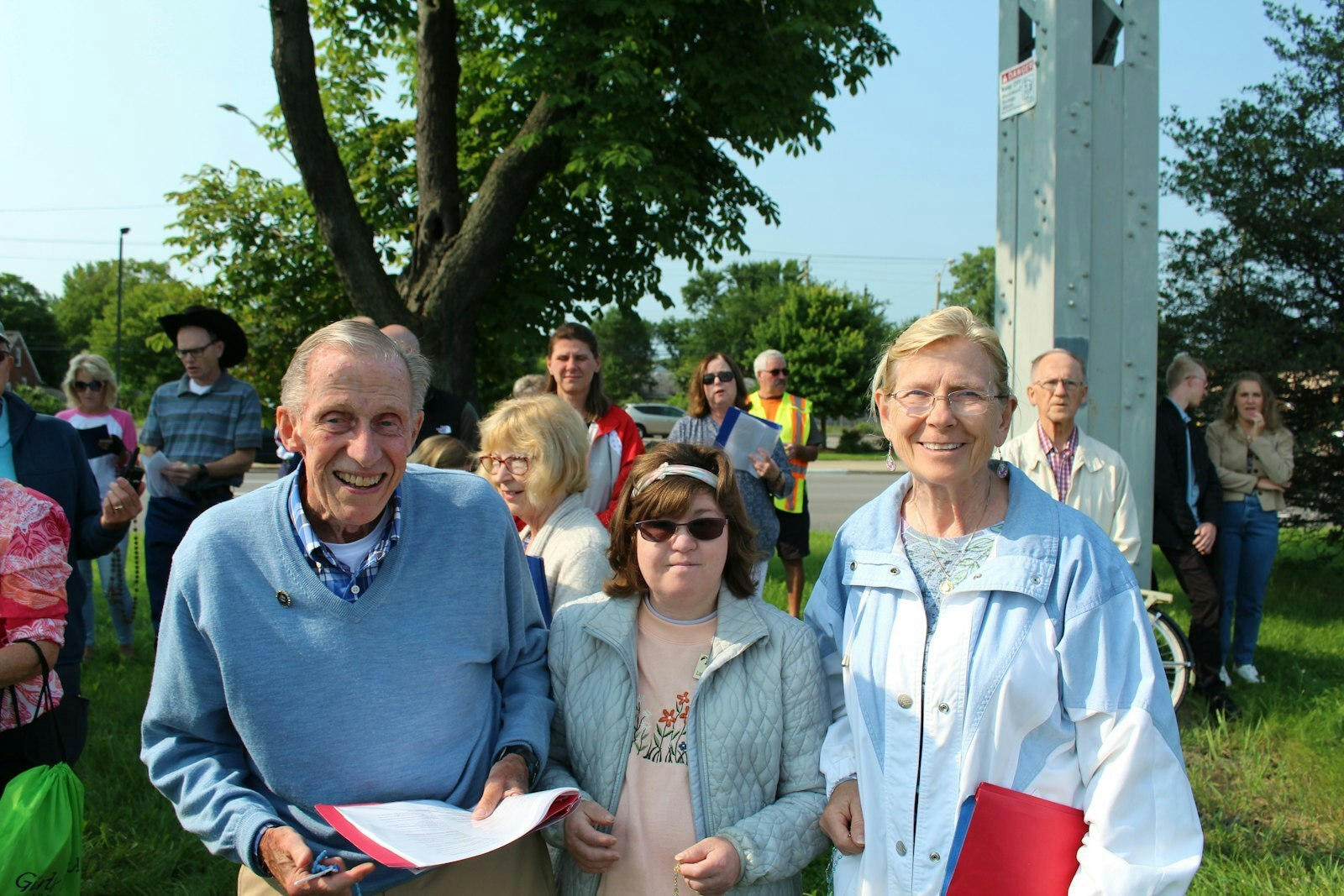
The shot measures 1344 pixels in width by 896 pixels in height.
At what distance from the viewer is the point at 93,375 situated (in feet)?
21.1

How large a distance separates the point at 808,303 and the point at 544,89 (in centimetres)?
3710

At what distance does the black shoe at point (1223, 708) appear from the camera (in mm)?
5254

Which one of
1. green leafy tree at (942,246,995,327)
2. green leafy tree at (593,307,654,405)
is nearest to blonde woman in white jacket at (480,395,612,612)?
green leafy tree at (593,307,654,405)

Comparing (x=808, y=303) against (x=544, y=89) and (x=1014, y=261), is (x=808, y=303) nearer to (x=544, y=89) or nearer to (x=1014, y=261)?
(x=544, y=89)

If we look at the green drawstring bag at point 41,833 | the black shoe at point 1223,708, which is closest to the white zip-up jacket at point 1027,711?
the green drawstring bag at point 41,833

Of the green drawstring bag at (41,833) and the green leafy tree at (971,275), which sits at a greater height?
the green leafy tree at (971,275)

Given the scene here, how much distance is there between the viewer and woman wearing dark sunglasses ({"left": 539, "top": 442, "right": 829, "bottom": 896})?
2225mm

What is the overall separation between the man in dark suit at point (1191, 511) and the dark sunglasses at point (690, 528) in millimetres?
4296

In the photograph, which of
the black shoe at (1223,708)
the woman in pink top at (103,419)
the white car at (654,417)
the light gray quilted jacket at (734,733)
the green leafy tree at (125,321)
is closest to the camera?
the light gray quilted jacket at (734,733)

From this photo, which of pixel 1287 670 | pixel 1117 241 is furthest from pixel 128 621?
pixel 1287 670

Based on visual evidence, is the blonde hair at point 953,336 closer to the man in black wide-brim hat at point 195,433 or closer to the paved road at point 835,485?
the man in black wide-brim hat at point 195,433

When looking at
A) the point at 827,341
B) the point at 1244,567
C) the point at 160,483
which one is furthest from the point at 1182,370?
the point at 827,341

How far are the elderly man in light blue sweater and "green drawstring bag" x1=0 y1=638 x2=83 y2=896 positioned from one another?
0.40m

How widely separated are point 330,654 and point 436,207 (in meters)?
8.52
